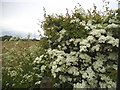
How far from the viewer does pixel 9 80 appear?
12.6 feet

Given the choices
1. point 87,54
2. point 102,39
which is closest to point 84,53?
point 87,54

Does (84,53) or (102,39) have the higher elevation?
(102,39)

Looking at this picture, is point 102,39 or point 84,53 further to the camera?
point 84,53

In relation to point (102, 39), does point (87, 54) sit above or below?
below

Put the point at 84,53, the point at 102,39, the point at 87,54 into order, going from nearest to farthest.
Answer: the point at 102,39
the point at 84,53
the point at 87,54

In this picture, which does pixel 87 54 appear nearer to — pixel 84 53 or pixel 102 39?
pixel 84 53

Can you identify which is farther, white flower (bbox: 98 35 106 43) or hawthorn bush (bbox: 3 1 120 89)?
hawthorn bush (bbox: 3 1 120 89)

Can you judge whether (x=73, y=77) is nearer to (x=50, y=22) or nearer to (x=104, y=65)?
(x=104, y=65)

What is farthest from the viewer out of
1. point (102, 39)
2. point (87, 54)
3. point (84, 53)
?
point (87, 54)

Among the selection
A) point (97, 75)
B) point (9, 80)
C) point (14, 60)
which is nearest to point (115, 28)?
point (97, 75)

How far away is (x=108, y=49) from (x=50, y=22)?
1.55m

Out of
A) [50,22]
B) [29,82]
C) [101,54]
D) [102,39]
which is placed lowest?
[29,82]

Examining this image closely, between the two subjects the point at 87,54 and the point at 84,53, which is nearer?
the point at 84,53

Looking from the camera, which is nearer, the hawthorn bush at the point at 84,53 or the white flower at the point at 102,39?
the white flower at the point at 102,39
